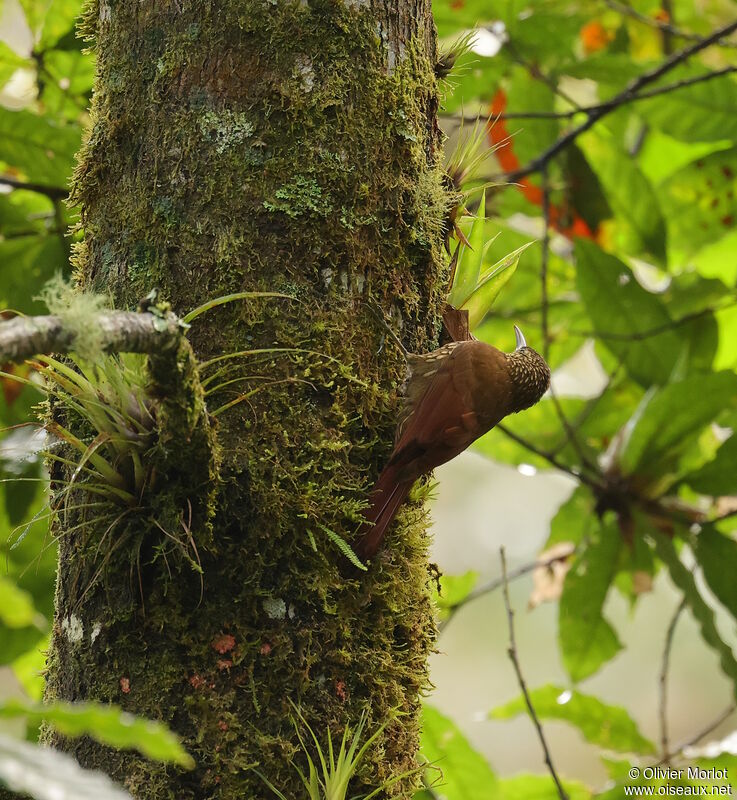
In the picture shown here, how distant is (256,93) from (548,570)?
93.8 inches

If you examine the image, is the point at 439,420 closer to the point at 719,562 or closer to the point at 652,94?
the point at 719,562

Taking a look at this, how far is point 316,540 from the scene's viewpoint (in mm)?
1322

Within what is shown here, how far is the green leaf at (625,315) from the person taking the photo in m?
2.85

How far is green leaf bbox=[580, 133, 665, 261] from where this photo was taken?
3.13 metres

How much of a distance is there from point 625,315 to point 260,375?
1.88 metres

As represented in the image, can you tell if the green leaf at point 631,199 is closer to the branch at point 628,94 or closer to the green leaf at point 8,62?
the branch at point 628,94

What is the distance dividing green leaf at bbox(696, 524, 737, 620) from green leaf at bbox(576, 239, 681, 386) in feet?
1.48

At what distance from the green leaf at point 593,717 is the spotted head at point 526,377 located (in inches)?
50.7

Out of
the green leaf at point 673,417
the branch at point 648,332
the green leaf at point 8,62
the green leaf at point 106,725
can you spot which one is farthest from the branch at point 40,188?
the green leaf at point 106,725

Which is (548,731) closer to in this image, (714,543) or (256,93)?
(714,543)

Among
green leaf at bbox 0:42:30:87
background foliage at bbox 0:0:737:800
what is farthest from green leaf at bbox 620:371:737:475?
green leaf at bbox 0:42:30:87

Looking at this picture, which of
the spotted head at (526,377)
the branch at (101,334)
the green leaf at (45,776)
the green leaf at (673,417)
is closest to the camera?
the green leaf at (45,776)

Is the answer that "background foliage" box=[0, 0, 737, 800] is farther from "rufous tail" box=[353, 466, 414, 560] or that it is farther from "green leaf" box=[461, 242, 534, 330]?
"rufous tail" box=[353, 466, 414, 560]

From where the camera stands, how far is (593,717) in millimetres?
2752
